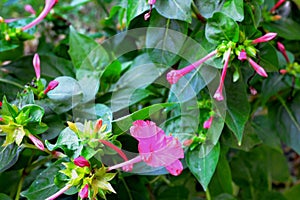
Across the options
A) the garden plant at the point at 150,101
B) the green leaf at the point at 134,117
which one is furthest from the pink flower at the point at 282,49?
the green leaf at the point at 134,117

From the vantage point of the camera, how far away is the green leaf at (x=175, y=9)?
0.56 meters

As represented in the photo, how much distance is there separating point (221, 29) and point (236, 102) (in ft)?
0.38

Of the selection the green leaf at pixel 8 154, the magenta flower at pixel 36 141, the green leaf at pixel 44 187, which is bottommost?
the green leaf at pixel 44 187

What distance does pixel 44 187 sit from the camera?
1.74 ft

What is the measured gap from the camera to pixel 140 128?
0.46 meters

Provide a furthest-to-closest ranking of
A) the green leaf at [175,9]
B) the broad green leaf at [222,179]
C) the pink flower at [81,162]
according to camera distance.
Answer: the broad green leaf at [222,179] < the green leaf at [175,9] < the pink flower at [81,162]

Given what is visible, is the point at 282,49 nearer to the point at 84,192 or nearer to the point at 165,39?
the point at 165,39

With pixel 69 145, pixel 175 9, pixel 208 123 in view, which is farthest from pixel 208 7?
pixel 69 145

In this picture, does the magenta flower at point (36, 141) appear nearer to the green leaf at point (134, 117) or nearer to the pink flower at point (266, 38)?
the green leaf at point (134, 117)

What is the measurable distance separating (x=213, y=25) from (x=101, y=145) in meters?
0.22

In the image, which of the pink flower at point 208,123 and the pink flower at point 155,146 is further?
the pink flower at point 208,123

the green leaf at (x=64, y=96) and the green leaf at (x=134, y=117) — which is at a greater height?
the green leaf at (x=134, y=117)

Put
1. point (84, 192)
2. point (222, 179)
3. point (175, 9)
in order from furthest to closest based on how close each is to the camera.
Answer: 1. point (222, 179)
2. point (175, 9)
3. point (84, 192)

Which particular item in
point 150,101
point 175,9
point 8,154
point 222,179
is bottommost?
point 222,179
